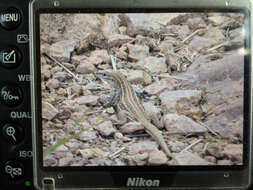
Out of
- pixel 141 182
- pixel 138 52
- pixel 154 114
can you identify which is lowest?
pixel 141 182

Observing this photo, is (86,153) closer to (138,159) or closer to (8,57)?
(138,159)

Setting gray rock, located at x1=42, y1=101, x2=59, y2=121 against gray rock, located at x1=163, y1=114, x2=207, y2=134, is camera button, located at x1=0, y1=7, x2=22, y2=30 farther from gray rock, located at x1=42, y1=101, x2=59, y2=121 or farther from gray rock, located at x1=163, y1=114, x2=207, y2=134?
gray rock, located at x1=163, y1=114, x2=207, y2=134

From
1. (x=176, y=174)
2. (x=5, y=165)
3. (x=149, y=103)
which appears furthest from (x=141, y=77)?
(x=5, y=165)

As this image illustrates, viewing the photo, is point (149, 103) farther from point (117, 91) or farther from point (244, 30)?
point (244, 30)

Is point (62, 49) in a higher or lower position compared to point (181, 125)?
higher

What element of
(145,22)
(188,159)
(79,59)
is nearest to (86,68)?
(79,59)

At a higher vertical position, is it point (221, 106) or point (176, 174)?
point (221, 106)

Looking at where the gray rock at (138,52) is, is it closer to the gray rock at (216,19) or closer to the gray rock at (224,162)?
the gray rock at (216,19)

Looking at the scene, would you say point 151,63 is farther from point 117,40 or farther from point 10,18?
point 10,18
